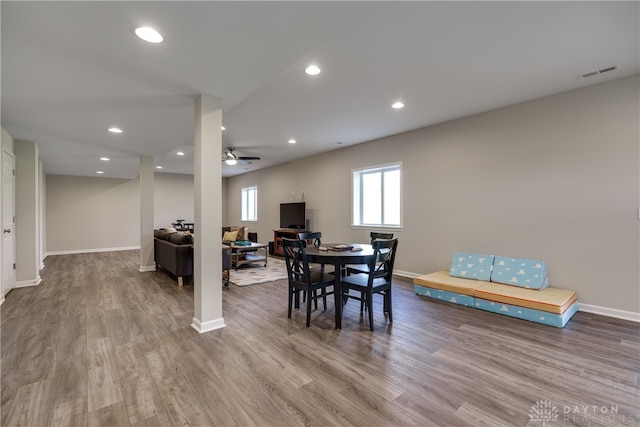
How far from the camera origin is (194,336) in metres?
2.89

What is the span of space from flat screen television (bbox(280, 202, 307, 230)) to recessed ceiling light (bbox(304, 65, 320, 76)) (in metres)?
4.58

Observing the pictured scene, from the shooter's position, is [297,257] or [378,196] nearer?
[297,257]

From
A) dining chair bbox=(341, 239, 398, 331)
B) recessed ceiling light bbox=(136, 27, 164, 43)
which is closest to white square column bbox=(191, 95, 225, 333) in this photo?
recessed ceiling light bbox=(136, 27, 164, 43)

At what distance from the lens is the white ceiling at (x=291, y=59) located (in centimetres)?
190

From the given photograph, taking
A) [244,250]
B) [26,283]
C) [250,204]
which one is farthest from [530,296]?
[250,204]

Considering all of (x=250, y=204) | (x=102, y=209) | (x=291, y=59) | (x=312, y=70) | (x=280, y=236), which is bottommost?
(x=280, y=236)

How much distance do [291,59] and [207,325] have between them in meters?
2.66

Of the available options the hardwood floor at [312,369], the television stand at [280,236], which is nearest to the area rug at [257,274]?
the television stand at [280,236]

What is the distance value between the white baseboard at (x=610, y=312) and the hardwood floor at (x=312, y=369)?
4.8 inches

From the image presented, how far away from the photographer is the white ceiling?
1.90 meters

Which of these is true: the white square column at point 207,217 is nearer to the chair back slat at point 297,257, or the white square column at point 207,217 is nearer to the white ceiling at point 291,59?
the white ceiling at point 291,59

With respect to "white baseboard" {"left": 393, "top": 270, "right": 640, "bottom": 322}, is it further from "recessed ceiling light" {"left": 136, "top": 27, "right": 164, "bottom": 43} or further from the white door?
the white door

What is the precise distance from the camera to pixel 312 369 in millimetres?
2281

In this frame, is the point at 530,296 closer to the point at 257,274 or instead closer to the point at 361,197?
the point at 361,197
